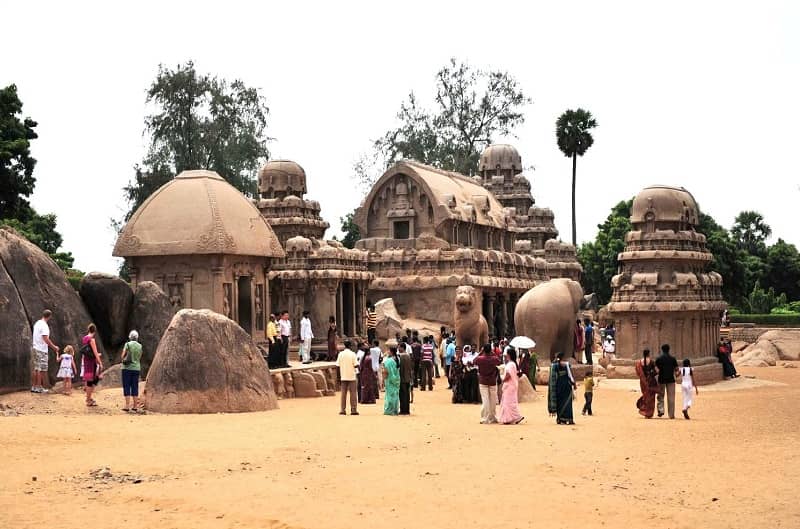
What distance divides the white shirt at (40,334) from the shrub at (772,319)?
139 feet

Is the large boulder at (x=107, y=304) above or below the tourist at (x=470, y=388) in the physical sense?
above

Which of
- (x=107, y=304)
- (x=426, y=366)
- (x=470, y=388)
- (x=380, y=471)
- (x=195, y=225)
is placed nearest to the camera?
(x=380, y=471)

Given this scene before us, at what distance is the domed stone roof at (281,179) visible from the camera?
140ft

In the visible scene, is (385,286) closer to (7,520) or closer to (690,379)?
(690,379)

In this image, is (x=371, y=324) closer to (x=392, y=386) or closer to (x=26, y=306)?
(x=392, y=386)

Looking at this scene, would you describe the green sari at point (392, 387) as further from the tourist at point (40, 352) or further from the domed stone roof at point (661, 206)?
the domed stone roof at point (661, 206)

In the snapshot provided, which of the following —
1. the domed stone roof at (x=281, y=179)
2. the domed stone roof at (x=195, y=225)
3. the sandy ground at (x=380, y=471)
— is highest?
the domed stone roof at (x=281, y=179)

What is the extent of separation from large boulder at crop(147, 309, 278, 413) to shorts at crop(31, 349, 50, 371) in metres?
1.84

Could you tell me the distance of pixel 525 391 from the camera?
24.0 metres

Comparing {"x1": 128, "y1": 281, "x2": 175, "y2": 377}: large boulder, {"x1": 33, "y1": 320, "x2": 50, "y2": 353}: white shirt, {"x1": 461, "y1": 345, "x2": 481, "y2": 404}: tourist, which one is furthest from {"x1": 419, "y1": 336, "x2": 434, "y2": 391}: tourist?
{"x1": 33, "y1": 320, "x2": 50, "y2": 353}: white shirt

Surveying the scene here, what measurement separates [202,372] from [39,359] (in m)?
2.88

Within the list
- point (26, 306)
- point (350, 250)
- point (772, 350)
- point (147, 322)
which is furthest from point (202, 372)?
point (772, 350)

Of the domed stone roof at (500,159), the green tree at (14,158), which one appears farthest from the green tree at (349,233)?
the green tree at (14,158)

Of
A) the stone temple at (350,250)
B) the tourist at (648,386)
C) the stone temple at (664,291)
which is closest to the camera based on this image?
the tourist at (648,386)
